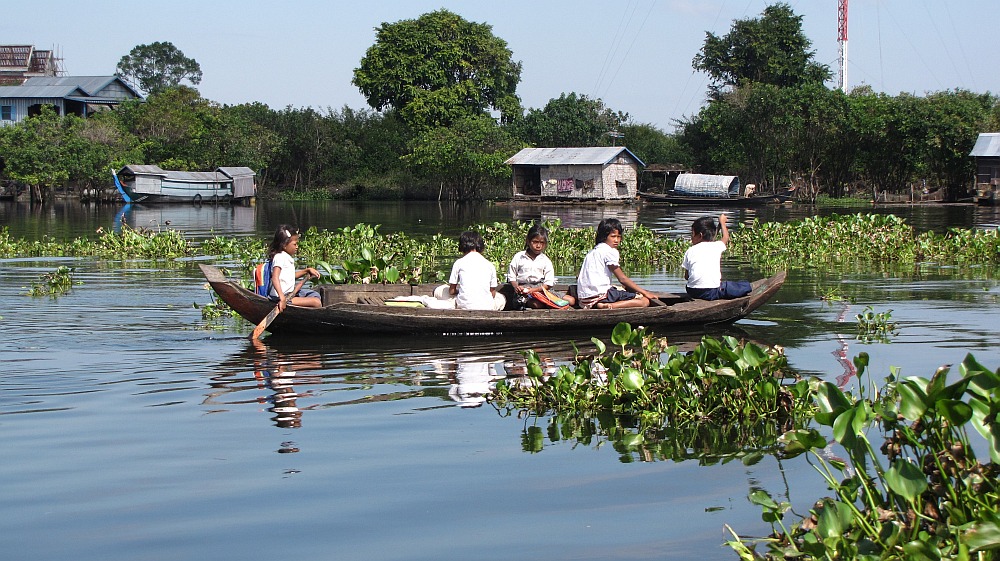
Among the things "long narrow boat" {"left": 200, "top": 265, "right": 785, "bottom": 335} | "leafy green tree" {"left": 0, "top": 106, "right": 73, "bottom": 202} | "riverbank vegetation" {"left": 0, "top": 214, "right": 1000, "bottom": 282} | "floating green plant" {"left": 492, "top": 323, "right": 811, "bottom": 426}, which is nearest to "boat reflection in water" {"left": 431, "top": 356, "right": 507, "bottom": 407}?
"floating green plant" {"left": 492, "top": 323, "right": 811, "bottom": 426}

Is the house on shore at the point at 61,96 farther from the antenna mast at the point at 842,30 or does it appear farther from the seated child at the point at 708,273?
the seated child at the point at 708,273

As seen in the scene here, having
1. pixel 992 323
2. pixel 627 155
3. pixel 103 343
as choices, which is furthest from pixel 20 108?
pixel 992 323

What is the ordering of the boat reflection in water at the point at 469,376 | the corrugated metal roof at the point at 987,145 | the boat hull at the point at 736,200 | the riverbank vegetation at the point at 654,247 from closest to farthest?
the boat reflection in water at the point at 469,376, the riverbank vegetation at the point at 654,247, the corrugated metal roof at the point at 987,145, the boat hull at the point at 736,200

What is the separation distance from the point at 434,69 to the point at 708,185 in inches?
576

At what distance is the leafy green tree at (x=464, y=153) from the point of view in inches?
1767

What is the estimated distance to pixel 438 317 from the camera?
9.77 meters

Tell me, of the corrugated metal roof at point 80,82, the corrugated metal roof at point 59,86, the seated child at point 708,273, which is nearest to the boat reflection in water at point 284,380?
the seated child at point 708,273

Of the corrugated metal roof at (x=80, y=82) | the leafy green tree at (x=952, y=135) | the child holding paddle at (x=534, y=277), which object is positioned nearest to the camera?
the child holding paddle at (x=534, y=277)

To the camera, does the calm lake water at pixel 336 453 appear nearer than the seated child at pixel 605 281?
Yes

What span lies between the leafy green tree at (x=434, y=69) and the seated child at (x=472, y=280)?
37985mm

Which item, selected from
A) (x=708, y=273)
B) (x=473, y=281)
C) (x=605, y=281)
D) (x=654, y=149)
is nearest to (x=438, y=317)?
(x=473, y=281)

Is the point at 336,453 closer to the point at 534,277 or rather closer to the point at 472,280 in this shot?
the point at 472,280

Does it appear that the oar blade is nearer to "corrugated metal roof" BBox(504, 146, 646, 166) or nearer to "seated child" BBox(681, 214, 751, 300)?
"seated child" BBox(681, 214, 751, 300)

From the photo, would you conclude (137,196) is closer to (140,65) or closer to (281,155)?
(281,155)
